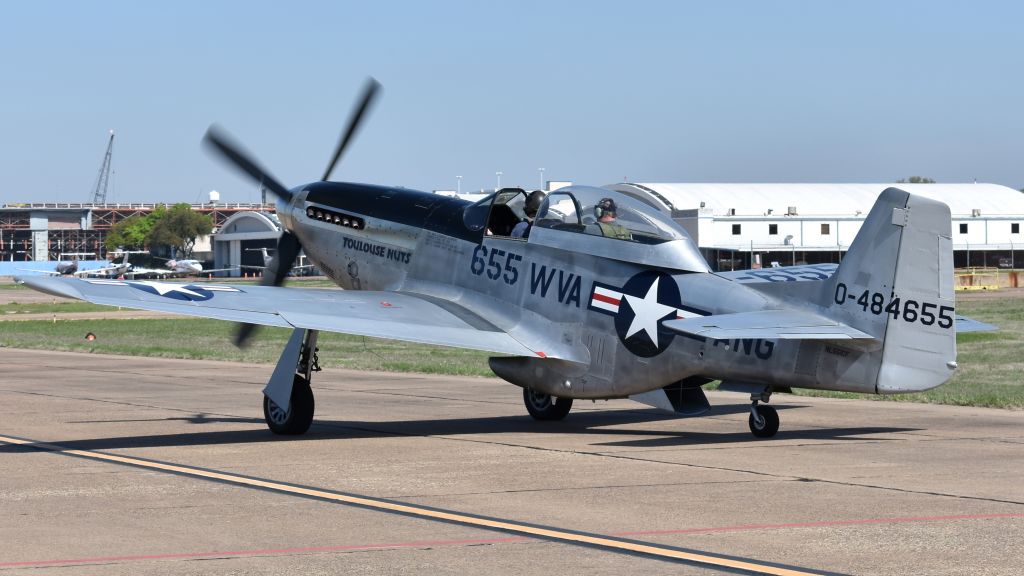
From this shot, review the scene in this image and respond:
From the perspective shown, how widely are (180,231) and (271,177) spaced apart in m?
168

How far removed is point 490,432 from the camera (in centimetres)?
1648

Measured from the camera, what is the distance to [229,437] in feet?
52.4

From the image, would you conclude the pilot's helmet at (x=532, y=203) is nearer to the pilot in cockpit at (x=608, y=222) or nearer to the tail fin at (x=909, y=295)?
the pilot in cockpit at (x=608, y=222)

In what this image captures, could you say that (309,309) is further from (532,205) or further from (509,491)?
(509,491)

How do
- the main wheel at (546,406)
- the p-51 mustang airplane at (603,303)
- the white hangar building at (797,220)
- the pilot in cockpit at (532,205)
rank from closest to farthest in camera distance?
the p-51 mustang airplane at (603,303) → the pilot in cockpit at (532,205) → the main wheel at (546,406) → the white hangar building at (797,220)

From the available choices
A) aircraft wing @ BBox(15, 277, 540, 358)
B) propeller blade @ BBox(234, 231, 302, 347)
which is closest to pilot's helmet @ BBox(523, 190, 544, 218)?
aircraft wing @ BBox(15, 277, 540, 358)

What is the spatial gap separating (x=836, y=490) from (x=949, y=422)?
21.5ft

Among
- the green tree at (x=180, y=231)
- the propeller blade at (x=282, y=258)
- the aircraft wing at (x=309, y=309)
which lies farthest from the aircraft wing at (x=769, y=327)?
the green tree at (x=180, y=231)

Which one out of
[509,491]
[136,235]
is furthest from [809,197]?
[136,235]

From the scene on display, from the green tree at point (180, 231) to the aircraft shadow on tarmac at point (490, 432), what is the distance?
168m

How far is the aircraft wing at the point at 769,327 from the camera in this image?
13.2 meters

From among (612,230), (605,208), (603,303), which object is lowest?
(603,303)

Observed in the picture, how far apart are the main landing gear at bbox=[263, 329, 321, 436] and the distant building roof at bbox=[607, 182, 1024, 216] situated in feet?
276

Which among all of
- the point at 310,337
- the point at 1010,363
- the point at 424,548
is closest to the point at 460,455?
the point at 310,337
